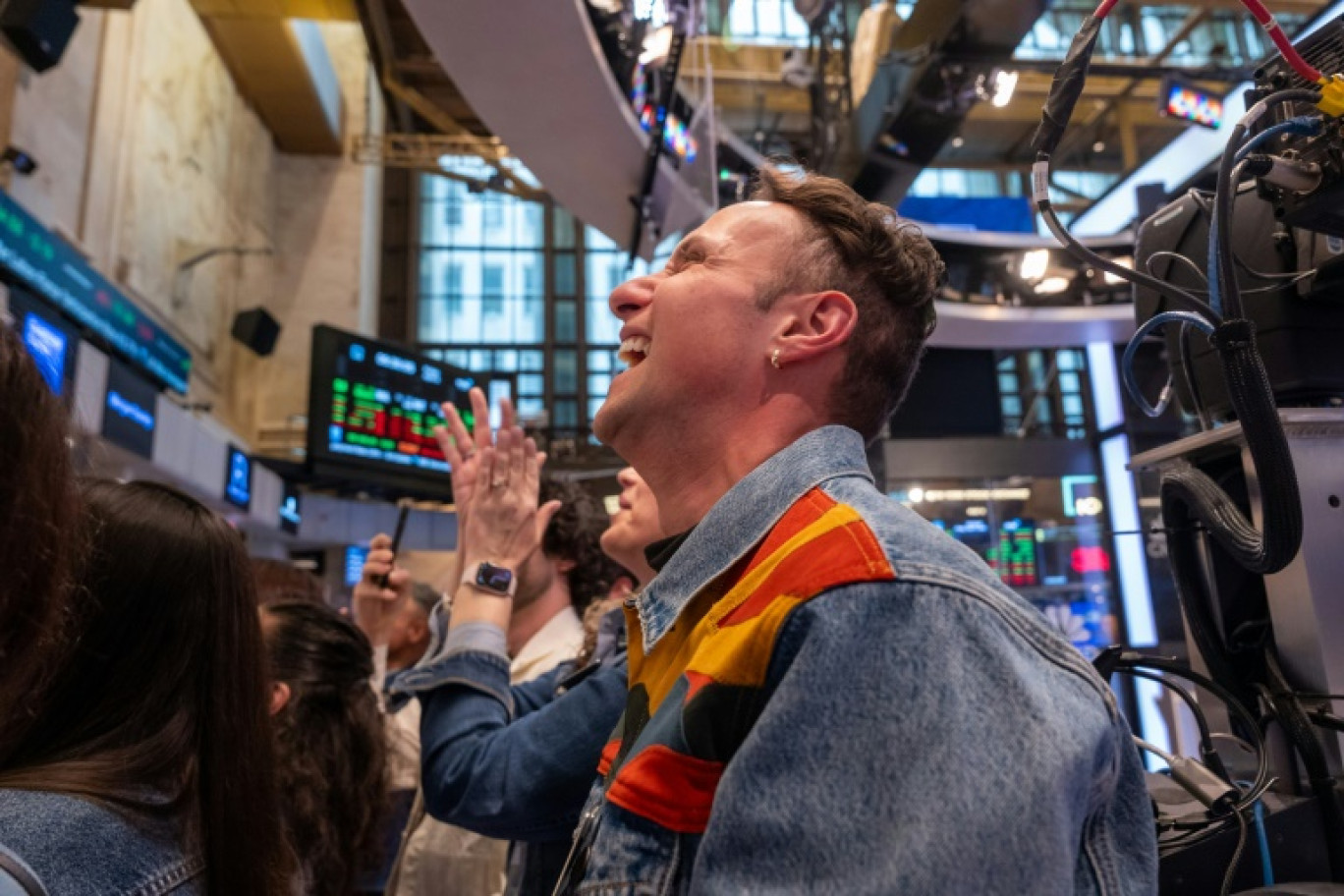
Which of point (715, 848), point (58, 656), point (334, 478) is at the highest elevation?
point (334, 478)

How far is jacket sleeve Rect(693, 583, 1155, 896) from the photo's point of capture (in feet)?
1.98

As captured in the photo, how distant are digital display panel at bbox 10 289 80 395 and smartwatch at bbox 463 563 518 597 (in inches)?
159

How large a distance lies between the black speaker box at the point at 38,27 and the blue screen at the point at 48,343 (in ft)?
4.13

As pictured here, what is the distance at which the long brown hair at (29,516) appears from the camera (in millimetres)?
752

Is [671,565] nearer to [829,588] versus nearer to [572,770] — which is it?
[829,588]

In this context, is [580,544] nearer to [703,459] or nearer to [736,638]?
[703,459]

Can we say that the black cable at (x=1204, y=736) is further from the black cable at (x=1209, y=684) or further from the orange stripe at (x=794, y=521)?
the orange stripe at (x=794, y=521)

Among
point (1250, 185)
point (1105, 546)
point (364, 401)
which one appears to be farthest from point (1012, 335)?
point (1250, 185)

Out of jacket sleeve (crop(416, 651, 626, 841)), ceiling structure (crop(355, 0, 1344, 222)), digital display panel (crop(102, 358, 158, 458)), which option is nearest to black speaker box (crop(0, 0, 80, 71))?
digital display panel (crop(102, 358, 158, 458))

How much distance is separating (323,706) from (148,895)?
113cm

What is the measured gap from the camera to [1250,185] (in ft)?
4.91

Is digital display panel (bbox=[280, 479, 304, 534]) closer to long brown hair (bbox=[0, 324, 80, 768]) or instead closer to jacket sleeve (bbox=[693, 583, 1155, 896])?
long brown hair (bbox=[0, 324, 80, 768])

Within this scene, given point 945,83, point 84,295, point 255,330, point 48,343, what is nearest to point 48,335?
point 48,343

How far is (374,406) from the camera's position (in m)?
8.15
